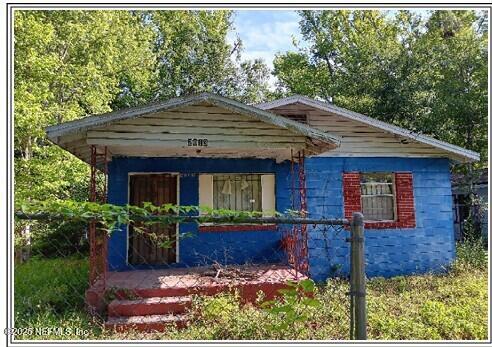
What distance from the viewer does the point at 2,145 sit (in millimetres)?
3281

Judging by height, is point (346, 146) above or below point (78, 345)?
above

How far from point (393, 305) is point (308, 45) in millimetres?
21860

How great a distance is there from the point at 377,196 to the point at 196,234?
4698mm

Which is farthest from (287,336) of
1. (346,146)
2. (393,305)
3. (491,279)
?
(346,146)

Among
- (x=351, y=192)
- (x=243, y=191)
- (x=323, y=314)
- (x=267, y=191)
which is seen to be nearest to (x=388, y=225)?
(x=351, y=192)

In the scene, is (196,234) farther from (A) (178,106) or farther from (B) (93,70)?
(B) (93,70)

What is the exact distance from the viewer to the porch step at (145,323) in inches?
221

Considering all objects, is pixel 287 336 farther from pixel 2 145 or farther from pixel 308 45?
pixel 308 45

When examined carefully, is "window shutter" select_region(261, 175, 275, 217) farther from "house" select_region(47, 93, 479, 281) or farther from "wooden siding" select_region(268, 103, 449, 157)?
"wooden siding" select_region(268, 103, 449, 157)

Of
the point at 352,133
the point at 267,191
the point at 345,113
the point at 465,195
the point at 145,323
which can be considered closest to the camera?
the point at 145,323

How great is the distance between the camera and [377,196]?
10.4 meters

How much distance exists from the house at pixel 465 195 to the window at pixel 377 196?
5149 millimetres

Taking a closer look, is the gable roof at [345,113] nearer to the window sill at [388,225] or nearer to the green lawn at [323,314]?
the window sill at [388,225]

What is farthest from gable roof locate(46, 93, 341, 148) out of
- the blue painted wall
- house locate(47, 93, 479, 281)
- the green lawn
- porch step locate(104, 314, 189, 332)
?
porch step locate(104, 314, 189, 332)
